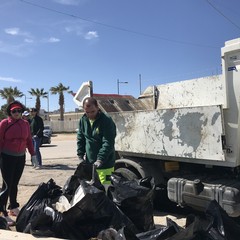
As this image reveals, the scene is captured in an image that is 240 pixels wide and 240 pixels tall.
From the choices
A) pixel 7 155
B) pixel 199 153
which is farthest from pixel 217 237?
pixel 7 155

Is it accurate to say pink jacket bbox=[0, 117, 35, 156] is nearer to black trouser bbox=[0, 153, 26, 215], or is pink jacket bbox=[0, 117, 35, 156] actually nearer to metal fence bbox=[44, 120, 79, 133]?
black trouser bbox=[0, 153, 26, 215]

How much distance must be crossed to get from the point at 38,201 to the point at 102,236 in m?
1.10

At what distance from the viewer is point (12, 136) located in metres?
5.66

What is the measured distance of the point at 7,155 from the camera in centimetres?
571

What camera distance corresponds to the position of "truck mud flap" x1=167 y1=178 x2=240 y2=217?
4.67m

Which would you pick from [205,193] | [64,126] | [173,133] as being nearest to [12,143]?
[173,133]

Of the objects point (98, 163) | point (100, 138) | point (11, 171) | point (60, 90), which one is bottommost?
point (11, 171)

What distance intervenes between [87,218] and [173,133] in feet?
6.46

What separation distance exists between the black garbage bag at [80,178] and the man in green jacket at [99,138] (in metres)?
0.12

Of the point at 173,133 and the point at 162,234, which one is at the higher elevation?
the point at 173,133

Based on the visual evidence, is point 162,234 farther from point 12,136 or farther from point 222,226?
point 12,136

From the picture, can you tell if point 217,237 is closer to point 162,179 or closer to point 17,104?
point 162,179

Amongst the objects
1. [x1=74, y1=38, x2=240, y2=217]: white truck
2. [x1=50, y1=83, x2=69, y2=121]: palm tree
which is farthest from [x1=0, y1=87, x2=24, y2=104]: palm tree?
[x1=74, y1=38, x2=240, y2=217]: white truck

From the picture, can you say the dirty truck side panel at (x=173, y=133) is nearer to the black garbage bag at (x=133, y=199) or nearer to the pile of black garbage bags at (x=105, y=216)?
the pile of black garbage bags at (x=105, y=216)
